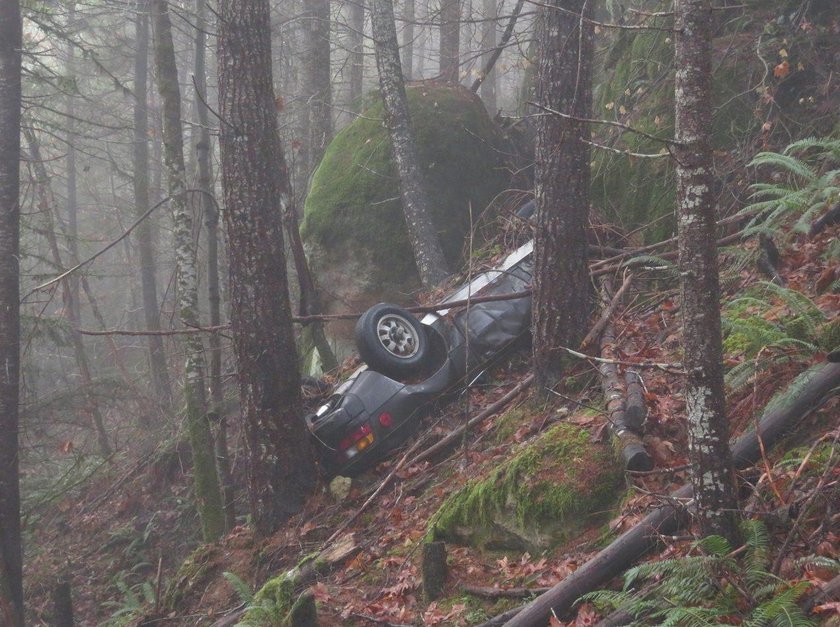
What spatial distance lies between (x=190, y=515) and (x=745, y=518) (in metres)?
10.8

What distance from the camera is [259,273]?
8352 millimetres

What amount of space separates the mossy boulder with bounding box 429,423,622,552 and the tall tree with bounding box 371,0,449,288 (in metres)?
6.32

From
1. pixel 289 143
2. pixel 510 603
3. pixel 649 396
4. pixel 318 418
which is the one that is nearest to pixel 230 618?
pixel 318 418

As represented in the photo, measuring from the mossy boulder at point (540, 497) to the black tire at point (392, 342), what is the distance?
2678 mm

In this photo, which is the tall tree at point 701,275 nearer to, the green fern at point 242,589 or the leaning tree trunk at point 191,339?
the green fern at point 242,589

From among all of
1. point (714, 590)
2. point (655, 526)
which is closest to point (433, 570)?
point (655, 526)

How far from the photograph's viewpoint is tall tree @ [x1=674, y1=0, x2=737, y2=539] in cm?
395

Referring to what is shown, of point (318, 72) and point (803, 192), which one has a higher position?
point (318, 72)

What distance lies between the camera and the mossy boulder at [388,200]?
13242 mm

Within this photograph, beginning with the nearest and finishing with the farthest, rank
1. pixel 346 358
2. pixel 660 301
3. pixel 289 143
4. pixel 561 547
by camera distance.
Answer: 1. pixel 561 547
2. pixel 660 301
3. pixel 346 358
4. pixel 289 143

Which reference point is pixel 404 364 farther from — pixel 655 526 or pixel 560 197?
pixel 655 526

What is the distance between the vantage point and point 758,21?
9820mm

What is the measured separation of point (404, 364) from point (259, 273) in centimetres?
198

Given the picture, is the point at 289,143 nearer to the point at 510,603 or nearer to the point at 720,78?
the point at 720,78
